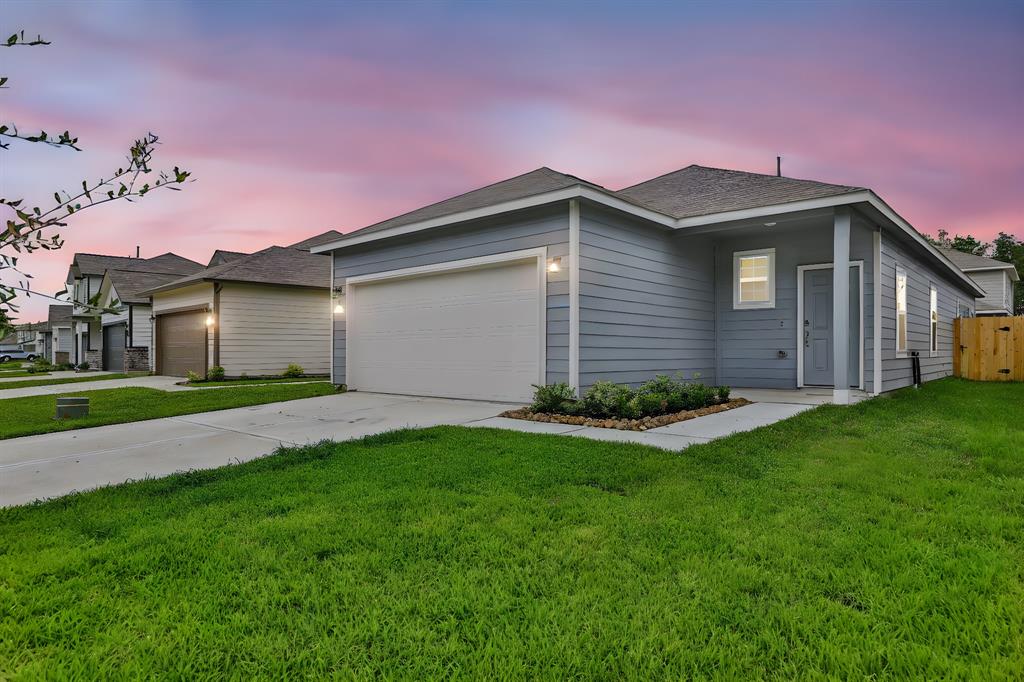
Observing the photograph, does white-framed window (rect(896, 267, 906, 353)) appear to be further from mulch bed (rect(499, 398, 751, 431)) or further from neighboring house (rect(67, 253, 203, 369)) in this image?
neighboring house (rect(67, 253, 203, 369))

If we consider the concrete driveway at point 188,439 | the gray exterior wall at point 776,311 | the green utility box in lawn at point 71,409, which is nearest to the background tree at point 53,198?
the concrete driveway at point 188,439

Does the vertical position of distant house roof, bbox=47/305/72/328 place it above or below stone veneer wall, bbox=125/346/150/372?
above

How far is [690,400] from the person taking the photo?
6.89 m

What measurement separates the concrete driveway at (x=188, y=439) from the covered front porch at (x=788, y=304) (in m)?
4.61

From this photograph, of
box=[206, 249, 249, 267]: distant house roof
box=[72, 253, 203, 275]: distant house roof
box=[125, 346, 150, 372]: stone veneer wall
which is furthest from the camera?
box=[72, 253, 203, 275]: distant house roof

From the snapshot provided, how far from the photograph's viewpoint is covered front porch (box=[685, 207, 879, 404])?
8.25m

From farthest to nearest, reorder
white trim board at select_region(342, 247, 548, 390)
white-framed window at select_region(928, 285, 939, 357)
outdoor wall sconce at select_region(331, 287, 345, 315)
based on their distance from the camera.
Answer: white-framed window at select_region(928, 285, 939, 357) → outdoor wall sconce at select_region(331, 287, 345, 315) → white trim board at select_region(342, 247, 548, 390)

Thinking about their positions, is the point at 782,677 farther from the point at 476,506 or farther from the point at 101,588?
the point at 101,588

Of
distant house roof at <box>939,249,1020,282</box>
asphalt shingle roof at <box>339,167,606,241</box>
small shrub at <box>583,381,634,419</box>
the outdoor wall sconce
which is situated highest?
distant house roof at <box>939,249,1020,282</box>

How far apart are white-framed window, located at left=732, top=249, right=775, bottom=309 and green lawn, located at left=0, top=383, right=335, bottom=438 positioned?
7.70m

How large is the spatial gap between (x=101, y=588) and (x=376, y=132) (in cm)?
987

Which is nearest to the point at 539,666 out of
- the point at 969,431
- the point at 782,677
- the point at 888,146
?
the point at 782,677

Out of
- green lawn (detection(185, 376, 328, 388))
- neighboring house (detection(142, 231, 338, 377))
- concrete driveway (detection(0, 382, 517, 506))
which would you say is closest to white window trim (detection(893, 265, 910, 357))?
concrete driveway (detection(0, 382, 517, 506))

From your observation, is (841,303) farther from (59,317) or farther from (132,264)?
(59,317)
